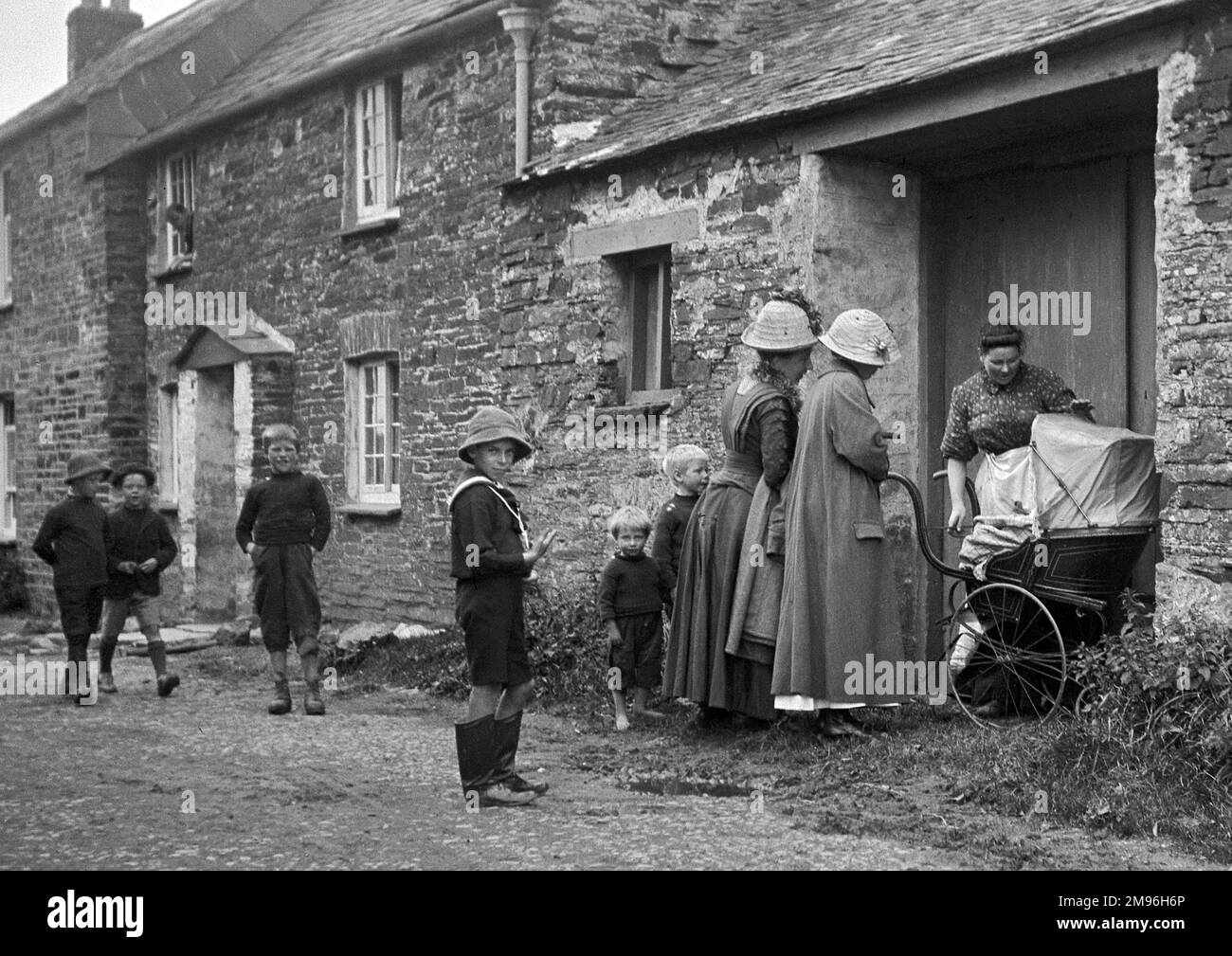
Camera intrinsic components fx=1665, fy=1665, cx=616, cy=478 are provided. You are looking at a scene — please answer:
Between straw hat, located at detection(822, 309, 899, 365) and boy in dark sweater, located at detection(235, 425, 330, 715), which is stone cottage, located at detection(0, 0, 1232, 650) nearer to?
straw hat, located at detection(822, 309, 899, 365)

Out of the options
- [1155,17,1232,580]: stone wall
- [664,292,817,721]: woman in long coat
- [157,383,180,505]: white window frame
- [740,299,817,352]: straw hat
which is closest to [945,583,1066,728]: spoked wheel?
[1155,17,1232,580]: stone wall

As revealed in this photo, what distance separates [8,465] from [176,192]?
5941 mm

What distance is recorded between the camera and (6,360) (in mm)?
22969

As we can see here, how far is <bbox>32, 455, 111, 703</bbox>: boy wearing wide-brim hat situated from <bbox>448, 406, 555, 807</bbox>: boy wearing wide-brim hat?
5.24 meters

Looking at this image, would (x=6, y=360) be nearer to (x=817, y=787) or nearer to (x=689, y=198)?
(x=689, y=198)

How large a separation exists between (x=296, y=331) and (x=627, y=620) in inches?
335

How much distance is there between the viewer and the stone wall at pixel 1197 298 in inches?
313

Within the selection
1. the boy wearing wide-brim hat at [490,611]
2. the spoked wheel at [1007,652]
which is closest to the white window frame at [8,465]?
the boy wearing wide-brim hat at [490,611]

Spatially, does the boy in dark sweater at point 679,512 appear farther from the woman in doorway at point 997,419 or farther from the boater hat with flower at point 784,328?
the woman in doorway at point 997,419

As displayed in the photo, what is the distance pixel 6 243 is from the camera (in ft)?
76.2

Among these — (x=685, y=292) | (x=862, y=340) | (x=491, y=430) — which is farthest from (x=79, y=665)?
(x=862, y=340)

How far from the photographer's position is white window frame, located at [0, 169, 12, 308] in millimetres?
23125

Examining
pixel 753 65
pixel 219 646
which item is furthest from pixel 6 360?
pixel 753 65

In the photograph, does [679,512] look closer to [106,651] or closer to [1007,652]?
[1007,652]
